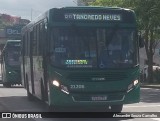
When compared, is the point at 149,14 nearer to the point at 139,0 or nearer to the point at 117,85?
the point at 139,0

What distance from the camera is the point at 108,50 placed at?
44.6 feet

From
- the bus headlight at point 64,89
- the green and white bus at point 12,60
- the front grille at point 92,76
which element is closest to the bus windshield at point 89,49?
the front grille at point 92,76

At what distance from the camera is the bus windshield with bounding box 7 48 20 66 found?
3347cm

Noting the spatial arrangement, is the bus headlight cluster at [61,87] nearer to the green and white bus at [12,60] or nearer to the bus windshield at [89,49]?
the bus windshield at [89,49]

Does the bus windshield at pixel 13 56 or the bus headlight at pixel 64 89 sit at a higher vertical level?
the bus headlight at pixel 64 89

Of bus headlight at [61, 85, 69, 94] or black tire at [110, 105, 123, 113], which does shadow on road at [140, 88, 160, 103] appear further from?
bus headlight at [61, 85, 69, 94]

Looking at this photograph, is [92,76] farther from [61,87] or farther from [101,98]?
[61,87]

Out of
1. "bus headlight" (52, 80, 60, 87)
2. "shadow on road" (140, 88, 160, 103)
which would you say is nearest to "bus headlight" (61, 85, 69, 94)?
"bus headlight" (52, 80, 60, 87)

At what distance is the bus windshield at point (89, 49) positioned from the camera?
13.6 m

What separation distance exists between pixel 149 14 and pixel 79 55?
86.0 feet

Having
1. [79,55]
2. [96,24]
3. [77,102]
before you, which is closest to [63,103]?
[77,102]

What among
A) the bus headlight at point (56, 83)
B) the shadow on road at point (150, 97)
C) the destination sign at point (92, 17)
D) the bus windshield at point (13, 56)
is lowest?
the shadow on road at point (150, 97)

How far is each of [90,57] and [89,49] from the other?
0.74 feet

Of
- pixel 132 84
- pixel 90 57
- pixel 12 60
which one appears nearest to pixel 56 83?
pixel 90 57
